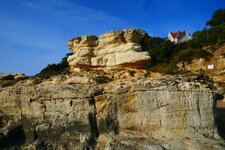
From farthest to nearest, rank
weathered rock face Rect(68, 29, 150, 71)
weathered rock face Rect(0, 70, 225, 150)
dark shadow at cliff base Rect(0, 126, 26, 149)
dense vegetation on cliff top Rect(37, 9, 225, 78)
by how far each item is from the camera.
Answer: dense vegetation on cliff top Rect(37, 9, 225, 78) < weathered rock face Rect(68, 29, 150, 71) < dark shadow at cliff base Rect(0, 126, 26, 149) < weathered rock face Rect(0, 70, 225, 150)

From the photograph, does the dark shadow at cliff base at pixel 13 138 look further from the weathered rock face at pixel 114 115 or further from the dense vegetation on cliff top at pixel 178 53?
the dense vegetation on cliff top at pixel 178 53

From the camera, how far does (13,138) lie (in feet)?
34.2

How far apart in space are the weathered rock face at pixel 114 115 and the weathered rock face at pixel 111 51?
145cm

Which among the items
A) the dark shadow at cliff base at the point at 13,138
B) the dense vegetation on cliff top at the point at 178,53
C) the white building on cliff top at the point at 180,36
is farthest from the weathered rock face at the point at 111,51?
the white building on cliff top at the point at 180,36

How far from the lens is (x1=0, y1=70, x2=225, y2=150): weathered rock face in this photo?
9773mm

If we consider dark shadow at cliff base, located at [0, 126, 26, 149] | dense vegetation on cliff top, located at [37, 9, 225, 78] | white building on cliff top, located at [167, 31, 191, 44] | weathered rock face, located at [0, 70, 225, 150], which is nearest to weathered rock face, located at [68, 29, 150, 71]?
weathered rock face, located at [0, 70, 225, 150]

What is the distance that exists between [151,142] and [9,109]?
198 inches

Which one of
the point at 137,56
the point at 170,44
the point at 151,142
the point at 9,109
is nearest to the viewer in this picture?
the point at 151,142

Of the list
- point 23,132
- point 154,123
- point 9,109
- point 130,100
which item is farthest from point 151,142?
point 9,109

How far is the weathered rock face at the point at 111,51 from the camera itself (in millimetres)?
11812

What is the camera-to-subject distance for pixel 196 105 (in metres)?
9.89

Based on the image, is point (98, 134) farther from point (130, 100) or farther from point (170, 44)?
point (170, 44)

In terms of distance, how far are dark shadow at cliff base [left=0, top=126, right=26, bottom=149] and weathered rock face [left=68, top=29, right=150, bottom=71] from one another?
347 centimetres

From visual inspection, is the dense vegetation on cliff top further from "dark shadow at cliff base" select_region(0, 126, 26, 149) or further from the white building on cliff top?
"dark shadow at cliff base" select_region(0, 126, 26, 149)
